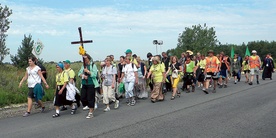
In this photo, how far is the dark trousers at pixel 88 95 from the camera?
9.09 metres

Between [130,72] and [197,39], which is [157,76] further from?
[197,39]

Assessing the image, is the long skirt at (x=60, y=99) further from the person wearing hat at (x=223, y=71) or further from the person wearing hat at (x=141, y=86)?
the person wearing hat at (x=223, y=71)

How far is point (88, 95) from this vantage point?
30.0 ft

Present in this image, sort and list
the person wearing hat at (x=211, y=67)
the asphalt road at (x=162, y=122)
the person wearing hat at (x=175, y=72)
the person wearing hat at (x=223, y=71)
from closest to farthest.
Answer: the asphalt road at (x=162, y=122), the person wearing hat at (x=175, y=72), the person wearing hat at (x=211, y=67), the person wearing hat at (x=223, y=71)

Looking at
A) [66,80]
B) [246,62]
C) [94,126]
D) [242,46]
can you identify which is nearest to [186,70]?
[246,62]

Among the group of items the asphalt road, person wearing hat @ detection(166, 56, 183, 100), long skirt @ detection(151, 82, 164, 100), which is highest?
person wearing hat @ detection(166, 56, 183, 100)

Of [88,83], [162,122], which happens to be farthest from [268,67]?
[88,83]

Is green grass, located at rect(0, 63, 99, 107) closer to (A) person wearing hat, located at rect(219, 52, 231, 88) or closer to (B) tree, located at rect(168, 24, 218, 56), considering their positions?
(A) person wearing hat, located at rect(219, 52, 231, 88)

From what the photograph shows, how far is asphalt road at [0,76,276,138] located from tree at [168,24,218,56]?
5255cm

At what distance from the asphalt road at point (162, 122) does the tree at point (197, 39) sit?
52554 mm

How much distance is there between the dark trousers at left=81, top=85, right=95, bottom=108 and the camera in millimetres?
9094

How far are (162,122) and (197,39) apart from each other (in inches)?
2307

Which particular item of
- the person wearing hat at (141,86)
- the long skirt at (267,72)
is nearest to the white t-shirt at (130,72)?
the person wearing hat at (141,86)

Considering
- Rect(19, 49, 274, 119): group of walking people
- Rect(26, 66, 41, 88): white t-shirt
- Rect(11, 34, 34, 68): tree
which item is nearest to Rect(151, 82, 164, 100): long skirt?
Rect(19, 49, 274, 119): group of walking people
